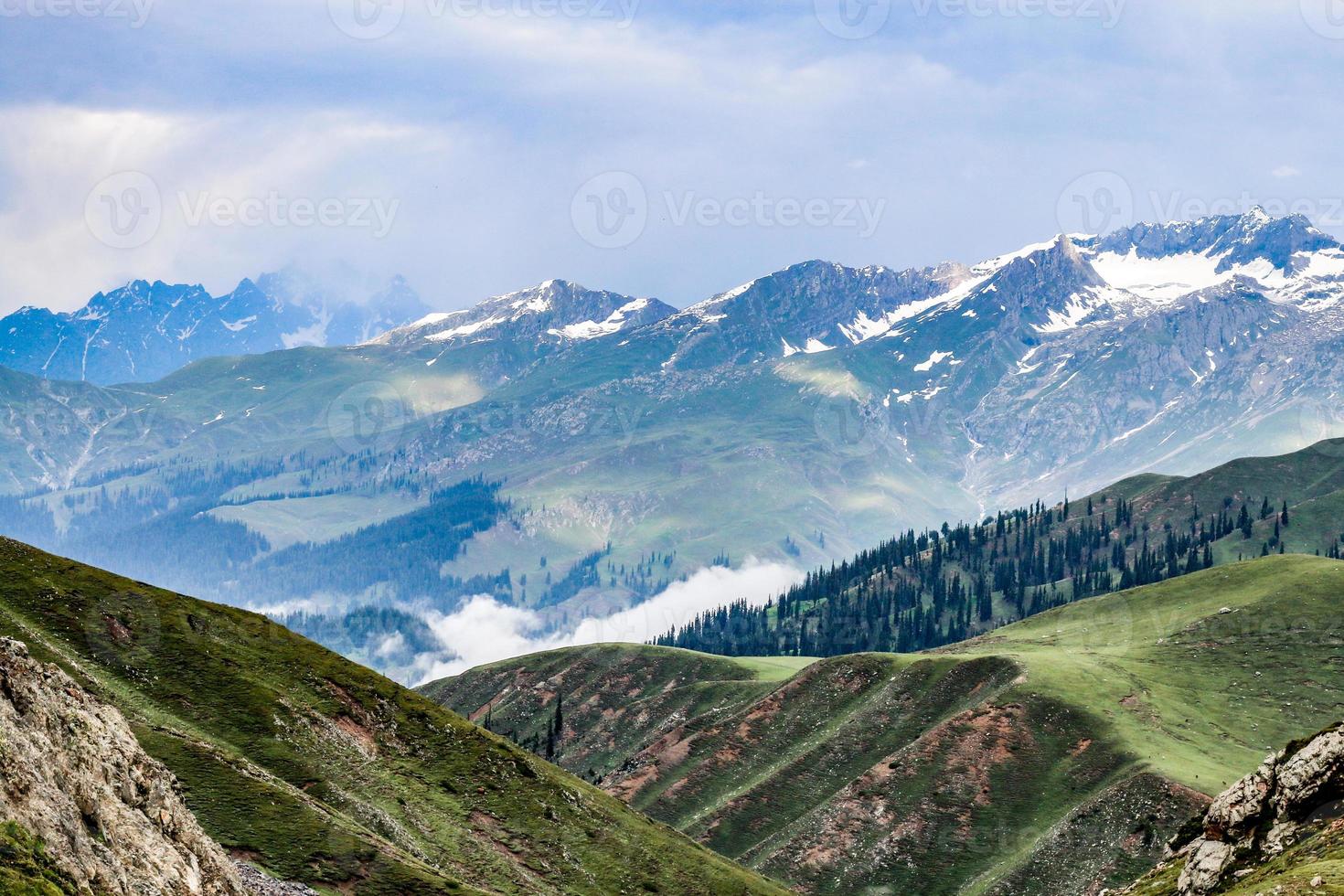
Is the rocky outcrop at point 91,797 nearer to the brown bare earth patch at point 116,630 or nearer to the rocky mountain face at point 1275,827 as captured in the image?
the brown bare earth patch at point 116,630

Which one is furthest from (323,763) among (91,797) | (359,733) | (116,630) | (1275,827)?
(1275,827)

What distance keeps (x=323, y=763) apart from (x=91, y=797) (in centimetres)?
5143

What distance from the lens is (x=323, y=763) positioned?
105375mm

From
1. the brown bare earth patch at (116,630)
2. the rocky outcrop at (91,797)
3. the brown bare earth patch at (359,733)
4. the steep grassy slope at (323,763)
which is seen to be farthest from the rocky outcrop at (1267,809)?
the brown bare earth patch at (116,630)

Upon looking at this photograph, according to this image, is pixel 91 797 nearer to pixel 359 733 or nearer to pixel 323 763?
pixel 323 763

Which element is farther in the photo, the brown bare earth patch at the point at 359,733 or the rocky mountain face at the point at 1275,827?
the brown bare earth patch at the point at 359,733

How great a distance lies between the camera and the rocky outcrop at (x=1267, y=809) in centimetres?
6062

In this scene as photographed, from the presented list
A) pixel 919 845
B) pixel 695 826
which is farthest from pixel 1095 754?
pixel 695 826

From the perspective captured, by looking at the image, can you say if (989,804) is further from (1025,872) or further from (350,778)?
(350,778)

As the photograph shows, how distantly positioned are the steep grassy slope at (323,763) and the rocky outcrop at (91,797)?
21030mm

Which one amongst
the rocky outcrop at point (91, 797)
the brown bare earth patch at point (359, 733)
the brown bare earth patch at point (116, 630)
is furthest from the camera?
the brown bare earth patch at point (359, 733)

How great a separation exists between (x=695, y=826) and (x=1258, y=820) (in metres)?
138

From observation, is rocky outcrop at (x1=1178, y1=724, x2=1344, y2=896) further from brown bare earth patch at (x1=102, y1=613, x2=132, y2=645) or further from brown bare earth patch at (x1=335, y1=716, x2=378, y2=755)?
brown bare earth patch at (x1=102, y1=613, x2=132, y2=645)

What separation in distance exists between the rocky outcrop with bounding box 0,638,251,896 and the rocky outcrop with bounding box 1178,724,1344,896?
4951cm
